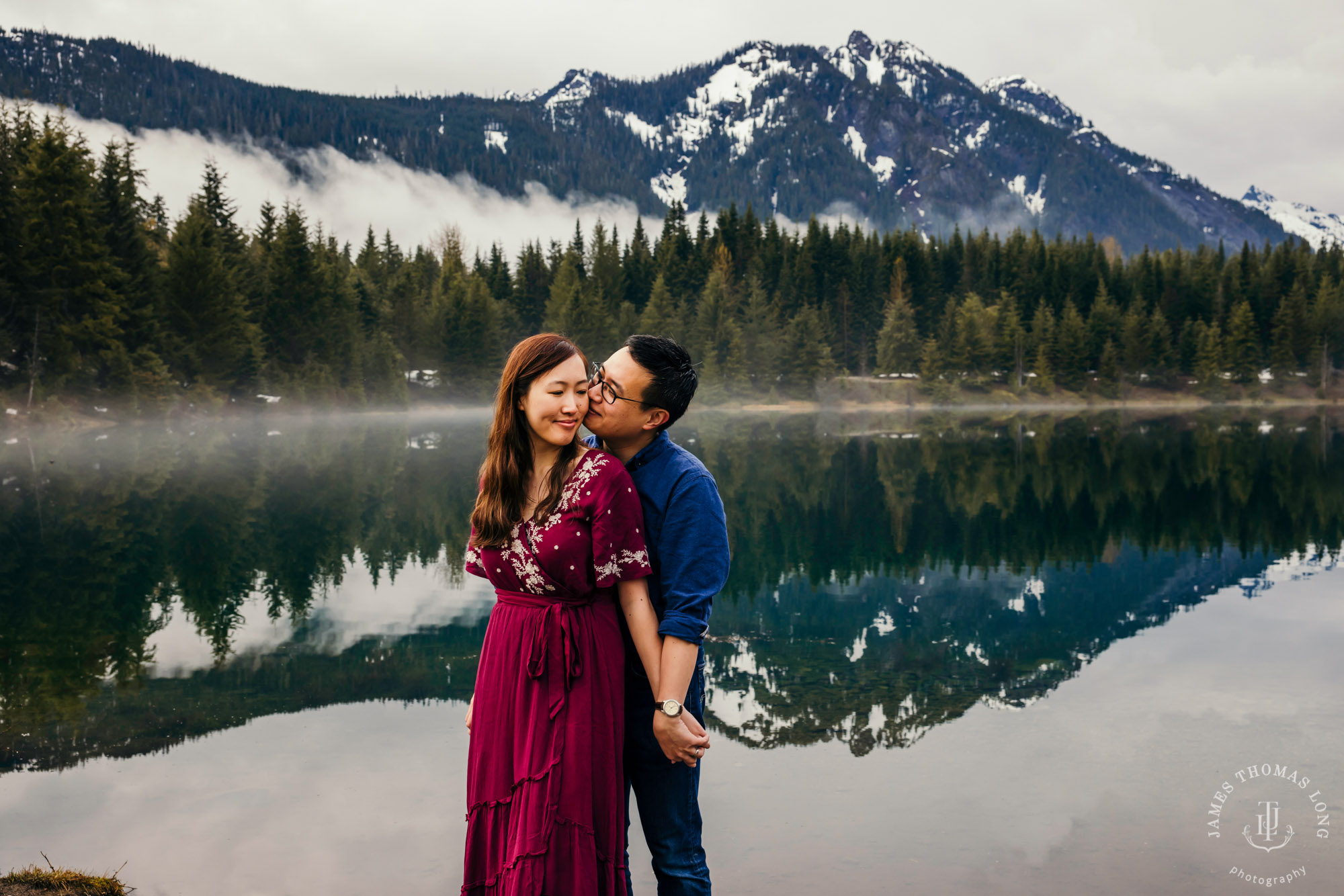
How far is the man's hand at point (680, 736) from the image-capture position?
307cm

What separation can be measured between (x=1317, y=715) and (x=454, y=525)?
13.3 m

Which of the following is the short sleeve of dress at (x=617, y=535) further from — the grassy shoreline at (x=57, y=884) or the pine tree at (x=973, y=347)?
the pine tree at (x=973, y=347)

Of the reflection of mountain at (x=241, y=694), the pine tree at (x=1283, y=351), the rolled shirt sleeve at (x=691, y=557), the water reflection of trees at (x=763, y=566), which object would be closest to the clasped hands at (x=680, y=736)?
the rolled shirt sleeve at (x=691, y=557)

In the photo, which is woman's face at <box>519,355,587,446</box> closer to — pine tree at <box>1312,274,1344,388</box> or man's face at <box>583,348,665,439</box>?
man's face at <box>583,348,665,439</box>

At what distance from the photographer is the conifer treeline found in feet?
127

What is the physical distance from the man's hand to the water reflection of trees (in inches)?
162

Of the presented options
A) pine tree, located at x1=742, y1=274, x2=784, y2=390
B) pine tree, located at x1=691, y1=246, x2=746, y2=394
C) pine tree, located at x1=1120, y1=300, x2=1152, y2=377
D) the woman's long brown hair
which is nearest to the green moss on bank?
the woman's long brown hair

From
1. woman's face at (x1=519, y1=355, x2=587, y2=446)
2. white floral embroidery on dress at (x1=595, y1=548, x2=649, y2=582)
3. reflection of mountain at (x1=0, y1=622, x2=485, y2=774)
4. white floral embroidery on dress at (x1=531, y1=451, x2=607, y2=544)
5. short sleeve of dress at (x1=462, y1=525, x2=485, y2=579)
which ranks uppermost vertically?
woman's face at (x1=519, y1=355, x2=587, y2=446)

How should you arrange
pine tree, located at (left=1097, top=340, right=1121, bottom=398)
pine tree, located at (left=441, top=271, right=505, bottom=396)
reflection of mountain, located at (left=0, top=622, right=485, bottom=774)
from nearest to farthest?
reflection of mountain, located at (left=0, top=622, right=485, bottom=774), pine tree, located at (left=441, top=271, right=505, bottom=396), pine tree, located at (left=1097, top=340, right=1121, bottom=398)

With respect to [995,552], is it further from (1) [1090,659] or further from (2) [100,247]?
(2) [100,247]

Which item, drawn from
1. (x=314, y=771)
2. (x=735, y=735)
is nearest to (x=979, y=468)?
(x=735, y=735)

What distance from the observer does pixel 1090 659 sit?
30.8 feet

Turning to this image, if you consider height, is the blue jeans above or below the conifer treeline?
below

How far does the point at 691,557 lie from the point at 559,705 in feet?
2.08
